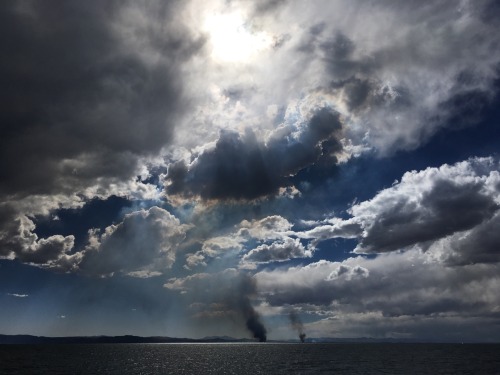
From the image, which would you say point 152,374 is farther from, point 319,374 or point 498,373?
point 498,373

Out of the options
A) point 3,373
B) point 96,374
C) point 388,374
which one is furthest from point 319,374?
point 3,373

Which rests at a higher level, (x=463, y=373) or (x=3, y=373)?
(x=3, y=373)

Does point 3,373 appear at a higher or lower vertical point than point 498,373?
higher

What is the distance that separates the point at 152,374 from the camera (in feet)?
412

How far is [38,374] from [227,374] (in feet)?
204

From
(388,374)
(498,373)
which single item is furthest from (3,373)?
(498,373)

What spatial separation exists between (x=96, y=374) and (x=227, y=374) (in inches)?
1660

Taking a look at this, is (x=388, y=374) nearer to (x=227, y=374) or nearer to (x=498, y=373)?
(x=498, y=373)

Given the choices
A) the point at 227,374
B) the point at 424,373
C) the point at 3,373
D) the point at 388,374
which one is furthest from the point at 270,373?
the point at 3,373

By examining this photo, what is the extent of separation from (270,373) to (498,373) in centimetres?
7695

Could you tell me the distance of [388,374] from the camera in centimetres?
12444

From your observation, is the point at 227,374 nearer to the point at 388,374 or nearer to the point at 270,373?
the point at 270,373

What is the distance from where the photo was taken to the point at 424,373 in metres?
129

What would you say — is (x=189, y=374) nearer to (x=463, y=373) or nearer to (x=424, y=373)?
(x=424, y=373)
